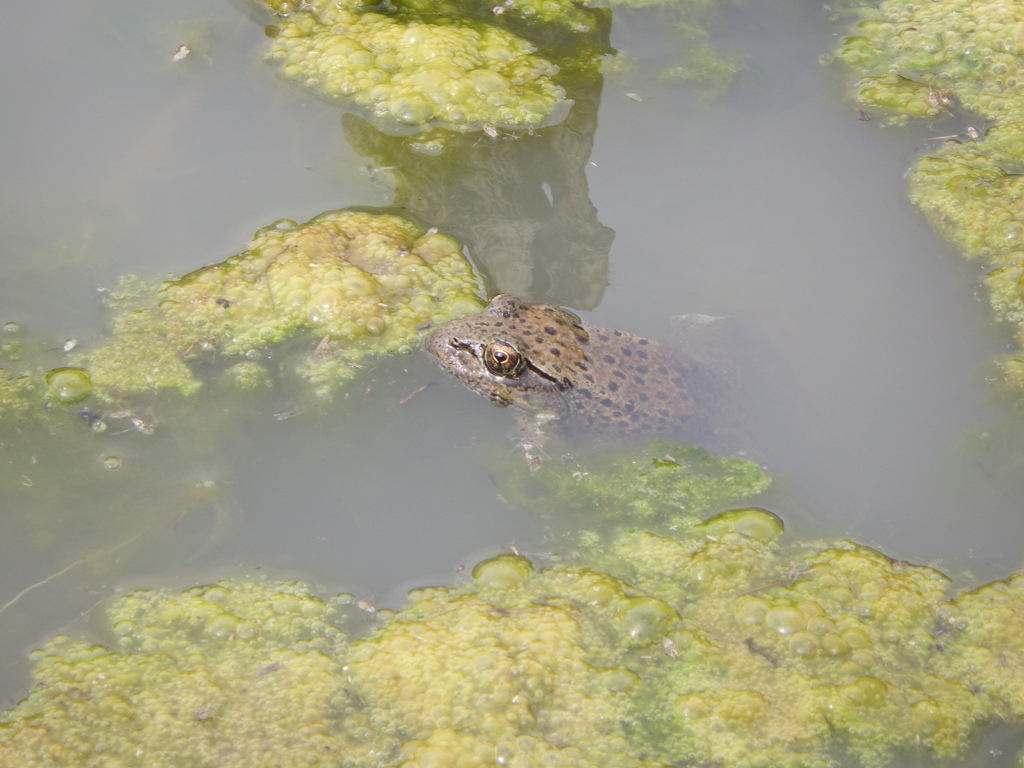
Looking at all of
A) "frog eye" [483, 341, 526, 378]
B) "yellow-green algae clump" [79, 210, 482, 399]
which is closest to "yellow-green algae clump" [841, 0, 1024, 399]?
"frog eye" [483, 341, 526, 378]

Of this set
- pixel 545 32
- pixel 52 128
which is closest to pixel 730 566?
pixel 545 32

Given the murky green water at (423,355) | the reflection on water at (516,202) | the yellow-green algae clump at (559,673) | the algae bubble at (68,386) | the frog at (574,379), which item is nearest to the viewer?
the yellow-green algae clump at (559,673)

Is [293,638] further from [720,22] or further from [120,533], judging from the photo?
[720,22]

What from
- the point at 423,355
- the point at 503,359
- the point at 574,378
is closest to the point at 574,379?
the point at 574,378

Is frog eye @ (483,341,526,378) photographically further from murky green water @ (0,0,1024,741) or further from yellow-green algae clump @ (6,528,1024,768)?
yellow-green algae clump @ (6,528,1024,768)

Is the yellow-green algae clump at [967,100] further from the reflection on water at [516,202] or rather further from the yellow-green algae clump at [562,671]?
the reflection on water at [516,202]

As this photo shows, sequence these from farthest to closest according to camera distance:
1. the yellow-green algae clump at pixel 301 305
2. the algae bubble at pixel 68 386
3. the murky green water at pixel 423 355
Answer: the yellow-green algae clump at pixel 301 305 → the algae bubble at pixel 68 386 → the murky green water at pixel 423 355

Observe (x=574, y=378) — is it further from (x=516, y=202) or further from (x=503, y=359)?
(x=516, y=202)

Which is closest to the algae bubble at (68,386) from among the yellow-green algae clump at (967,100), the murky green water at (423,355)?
the murky green water at (423,355)
